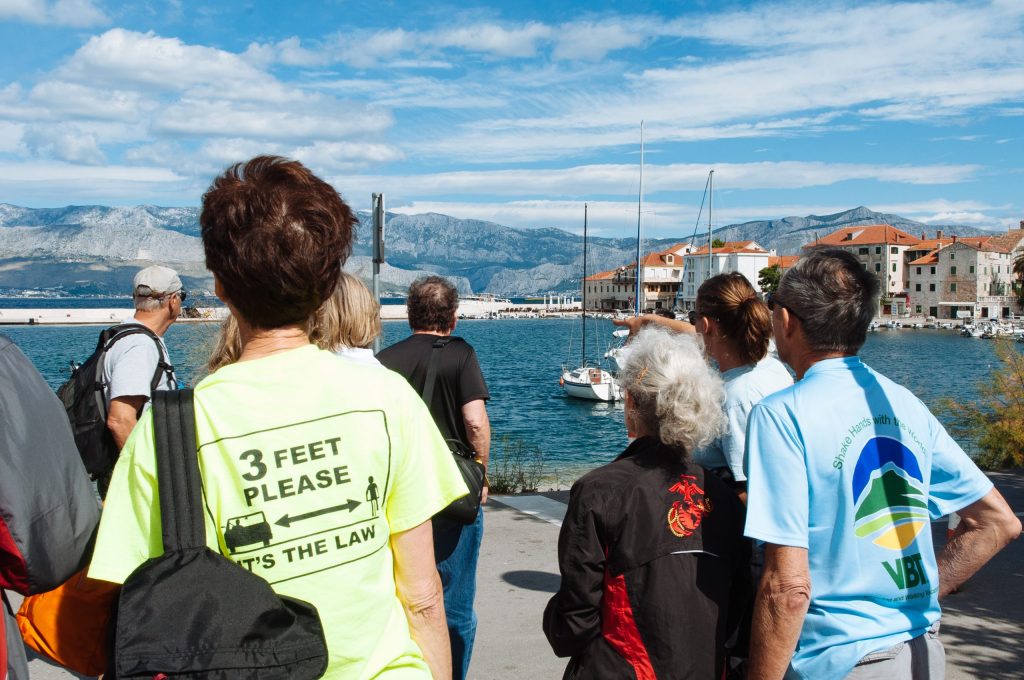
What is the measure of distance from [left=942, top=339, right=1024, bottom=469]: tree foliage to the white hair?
1065 cm

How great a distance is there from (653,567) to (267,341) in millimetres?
1332

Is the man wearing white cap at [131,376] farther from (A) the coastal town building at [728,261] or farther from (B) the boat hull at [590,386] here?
(A) the coastal town building at [728,261]

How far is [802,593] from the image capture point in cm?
215

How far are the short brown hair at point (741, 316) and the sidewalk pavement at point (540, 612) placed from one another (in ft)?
6.47

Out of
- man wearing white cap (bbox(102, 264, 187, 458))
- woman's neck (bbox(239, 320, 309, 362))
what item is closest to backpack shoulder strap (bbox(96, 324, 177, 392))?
man wearing white cap (bbox(102, 264, 187, 458))

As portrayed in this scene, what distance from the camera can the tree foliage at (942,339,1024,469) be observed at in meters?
11.8

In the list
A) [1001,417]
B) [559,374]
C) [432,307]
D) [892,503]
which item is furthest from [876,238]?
[892,503]

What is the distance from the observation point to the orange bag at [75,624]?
68.9 inches

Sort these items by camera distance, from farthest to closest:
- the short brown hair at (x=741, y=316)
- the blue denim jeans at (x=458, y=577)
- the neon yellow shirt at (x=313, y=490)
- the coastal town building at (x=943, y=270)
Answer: the coastal town building at (x=943, y=270) < the blue denim jeans at (x=458, y=577) < the short brown hair at (x=741, y=316) < the neon yellow shirt at (x=313, y=490)

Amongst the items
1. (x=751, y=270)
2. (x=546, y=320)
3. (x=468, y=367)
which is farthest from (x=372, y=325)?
(x=546, y=320)

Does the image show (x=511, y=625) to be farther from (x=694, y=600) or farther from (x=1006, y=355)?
(x=1006, y=355)

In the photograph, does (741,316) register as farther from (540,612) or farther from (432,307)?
(540,612)

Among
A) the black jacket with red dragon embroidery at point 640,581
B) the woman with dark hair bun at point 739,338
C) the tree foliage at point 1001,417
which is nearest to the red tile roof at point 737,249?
the tree foliage at point 1001,417

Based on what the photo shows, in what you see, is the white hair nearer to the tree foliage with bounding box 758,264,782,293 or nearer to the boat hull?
the boat hull
